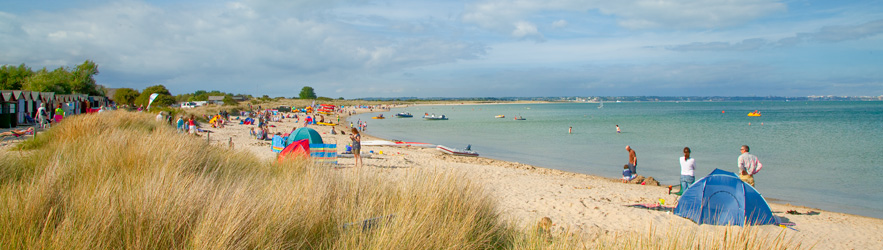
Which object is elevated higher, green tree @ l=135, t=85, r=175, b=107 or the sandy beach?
green tree @ l=135, t=85, r=175, b=107

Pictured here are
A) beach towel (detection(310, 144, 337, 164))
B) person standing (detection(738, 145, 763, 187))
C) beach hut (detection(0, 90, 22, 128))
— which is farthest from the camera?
beach hut (detection(0, 90, 22, 128))

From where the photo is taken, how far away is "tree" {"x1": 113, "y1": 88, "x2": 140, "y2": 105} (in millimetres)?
57156

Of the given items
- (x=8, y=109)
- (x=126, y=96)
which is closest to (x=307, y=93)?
(x=126, y=96)

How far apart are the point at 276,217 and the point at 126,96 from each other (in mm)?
65956

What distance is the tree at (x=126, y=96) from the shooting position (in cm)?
5716

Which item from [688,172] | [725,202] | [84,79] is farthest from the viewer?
[84,79]

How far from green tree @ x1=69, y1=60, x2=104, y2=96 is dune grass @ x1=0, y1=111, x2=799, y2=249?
42.6 meters

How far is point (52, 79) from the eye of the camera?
1351 inches

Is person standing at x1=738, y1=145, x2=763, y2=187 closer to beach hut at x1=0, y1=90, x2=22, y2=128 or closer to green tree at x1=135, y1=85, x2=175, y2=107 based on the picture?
beach hut at x1=0, y1=90, x2=22, y2=128

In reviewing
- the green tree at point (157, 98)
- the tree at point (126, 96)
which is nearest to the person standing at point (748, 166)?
the green tree at point (157, 98)

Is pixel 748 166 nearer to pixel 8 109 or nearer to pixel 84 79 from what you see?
pixel 8 109

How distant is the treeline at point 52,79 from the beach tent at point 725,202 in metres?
39.6

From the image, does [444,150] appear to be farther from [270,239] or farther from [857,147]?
[857,147]

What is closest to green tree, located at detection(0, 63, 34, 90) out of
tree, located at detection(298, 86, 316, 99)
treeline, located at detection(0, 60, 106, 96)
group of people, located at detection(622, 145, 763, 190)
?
treeline, located at detection(0, 60, 106, 96)
